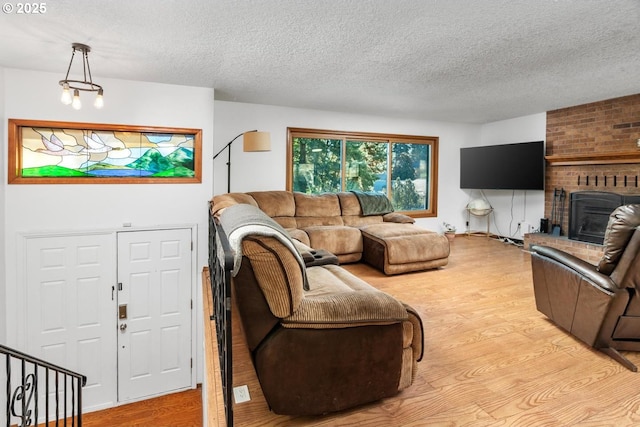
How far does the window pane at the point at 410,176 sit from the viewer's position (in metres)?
6.45

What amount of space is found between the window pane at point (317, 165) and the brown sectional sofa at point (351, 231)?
0.47 metres

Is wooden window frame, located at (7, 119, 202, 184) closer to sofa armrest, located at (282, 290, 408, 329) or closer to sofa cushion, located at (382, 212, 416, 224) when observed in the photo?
sofa cushion, located at (382, 212, 416, 224)

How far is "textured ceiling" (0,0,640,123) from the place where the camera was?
226 centimetres

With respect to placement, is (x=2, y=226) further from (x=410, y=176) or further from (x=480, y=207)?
(x=480, y=207)

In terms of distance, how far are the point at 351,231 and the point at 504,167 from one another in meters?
3.20

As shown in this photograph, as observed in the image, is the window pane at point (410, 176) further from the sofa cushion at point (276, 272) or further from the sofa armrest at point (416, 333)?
the sofa cushion at point (276, 272)

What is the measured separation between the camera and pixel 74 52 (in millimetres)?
2963

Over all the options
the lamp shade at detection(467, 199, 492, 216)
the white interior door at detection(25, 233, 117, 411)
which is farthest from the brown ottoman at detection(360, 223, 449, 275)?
the white interior door at detection(25, 233, 117, 411)

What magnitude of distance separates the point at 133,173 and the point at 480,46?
3724mm

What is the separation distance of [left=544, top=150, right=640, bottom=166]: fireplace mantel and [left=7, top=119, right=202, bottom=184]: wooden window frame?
17.3 ft

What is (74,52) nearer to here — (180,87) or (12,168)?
(180,87)

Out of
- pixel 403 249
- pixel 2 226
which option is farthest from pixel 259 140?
pixel 2 226

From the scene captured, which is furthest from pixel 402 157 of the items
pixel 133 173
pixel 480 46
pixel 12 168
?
pixel 12 168

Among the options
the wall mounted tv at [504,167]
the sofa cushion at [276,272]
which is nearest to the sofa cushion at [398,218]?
the wall mounted tv at [504,167]
